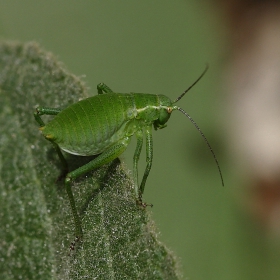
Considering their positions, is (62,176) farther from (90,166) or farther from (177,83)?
(177,83)

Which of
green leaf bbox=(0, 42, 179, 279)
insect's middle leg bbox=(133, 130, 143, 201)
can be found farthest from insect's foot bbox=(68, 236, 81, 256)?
insect's middle leg bbox=(133, 130, 143, 201)

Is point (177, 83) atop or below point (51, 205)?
atop

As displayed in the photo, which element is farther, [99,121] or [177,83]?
[177,83]

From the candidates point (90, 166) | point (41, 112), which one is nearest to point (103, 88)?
point (41, 112)

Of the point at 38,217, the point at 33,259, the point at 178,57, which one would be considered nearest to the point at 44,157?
the point at 38,217

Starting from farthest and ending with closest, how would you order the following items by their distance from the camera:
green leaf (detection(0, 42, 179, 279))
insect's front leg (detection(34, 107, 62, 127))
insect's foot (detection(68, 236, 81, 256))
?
insect's front leg (detection(34, 107, 62, 127)) → insect's foot (detection(68, 236, 81, 256)) → green leaf (detection(0, 42, 179, 279))

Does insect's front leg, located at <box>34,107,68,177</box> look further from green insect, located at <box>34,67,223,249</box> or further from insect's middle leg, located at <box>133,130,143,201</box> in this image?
insect's middle leg, located at <box>133,130,143,201</box>

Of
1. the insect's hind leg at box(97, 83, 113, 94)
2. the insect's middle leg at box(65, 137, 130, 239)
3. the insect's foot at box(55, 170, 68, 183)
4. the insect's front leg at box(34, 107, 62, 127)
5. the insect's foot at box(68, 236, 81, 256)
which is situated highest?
the insect's hind leg at box(97, 83, 113, 94)
